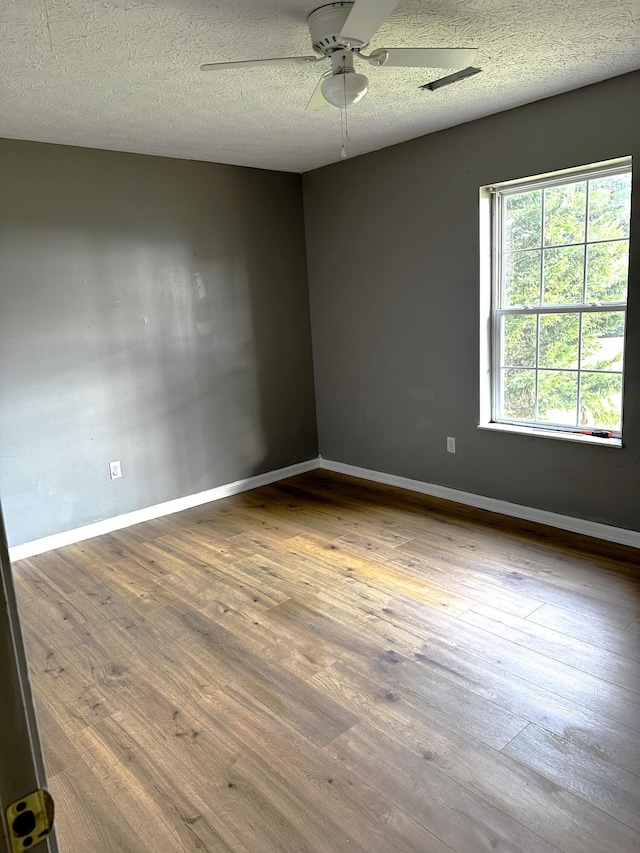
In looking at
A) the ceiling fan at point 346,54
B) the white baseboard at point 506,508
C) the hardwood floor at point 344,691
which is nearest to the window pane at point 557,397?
the white baseboard at point 506,508

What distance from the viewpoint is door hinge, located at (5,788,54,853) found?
597 millimetres

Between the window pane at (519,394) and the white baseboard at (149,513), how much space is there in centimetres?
190

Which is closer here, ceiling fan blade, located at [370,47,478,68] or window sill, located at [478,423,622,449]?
ceiling fan blade, located at [370,47,478,68]

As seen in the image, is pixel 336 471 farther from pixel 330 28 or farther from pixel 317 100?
pixel 330 28

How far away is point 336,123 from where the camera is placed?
3416 millimetres

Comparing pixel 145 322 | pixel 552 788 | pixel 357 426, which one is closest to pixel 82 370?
pixel 145 322

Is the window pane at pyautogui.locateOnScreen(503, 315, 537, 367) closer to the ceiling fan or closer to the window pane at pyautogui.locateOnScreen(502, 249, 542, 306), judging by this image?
the window pane at pyautogui.locateOnScreen(502, 249, 542, 306)

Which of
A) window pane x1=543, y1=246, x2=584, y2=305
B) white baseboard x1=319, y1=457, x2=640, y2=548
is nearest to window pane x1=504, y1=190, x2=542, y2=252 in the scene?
window pane x1=543, y1=246, x2=584, y2=305

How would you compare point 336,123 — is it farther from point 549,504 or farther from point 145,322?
point 549,504

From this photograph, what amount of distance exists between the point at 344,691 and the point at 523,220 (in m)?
2.87

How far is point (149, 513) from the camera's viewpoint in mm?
4234

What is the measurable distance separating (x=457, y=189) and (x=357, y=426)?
6.28 feet

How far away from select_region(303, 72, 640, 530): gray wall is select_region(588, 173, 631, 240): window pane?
0.14 m

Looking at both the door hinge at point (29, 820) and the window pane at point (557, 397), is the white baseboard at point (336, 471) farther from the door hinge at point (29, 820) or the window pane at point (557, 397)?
the door hinge at point (29, 820)
